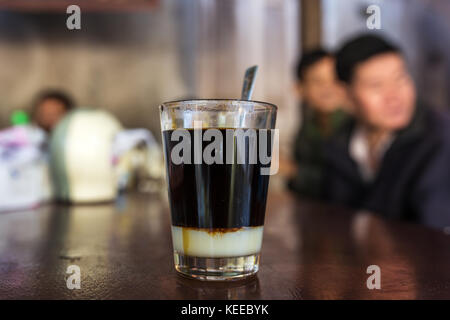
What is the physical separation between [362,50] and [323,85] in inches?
34.3

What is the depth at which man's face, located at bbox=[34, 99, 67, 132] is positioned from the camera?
2.48 metres

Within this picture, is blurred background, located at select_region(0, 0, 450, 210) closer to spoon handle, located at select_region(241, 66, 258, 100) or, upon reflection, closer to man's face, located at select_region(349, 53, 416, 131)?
man's face, located at select_region(349, 53, 416, 131)

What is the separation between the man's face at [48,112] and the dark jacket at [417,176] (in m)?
1.71

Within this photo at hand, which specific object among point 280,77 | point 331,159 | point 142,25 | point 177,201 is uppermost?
point 142,25

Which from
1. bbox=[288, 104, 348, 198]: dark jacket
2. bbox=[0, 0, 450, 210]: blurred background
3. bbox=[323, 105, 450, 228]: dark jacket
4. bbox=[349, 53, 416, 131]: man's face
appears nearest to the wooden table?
bbox=[323, 105, 450, 228]: dark jacket

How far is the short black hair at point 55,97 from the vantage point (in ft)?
8.25

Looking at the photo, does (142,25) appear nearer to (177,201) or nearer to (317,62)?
(317,62)

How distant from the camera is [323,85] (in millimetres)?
2520

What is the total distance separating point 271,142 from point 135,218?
0.48 m

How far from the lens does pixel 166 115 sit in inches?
16.6

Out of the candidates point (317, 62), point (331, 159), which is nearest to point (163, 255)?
point (331, 159)

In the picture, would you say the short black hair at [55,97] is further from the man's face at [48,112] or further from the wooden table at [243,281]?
the wooden table at [243,281]

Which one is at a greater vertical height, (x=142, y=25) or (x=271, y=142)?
(x=142, y=25)
